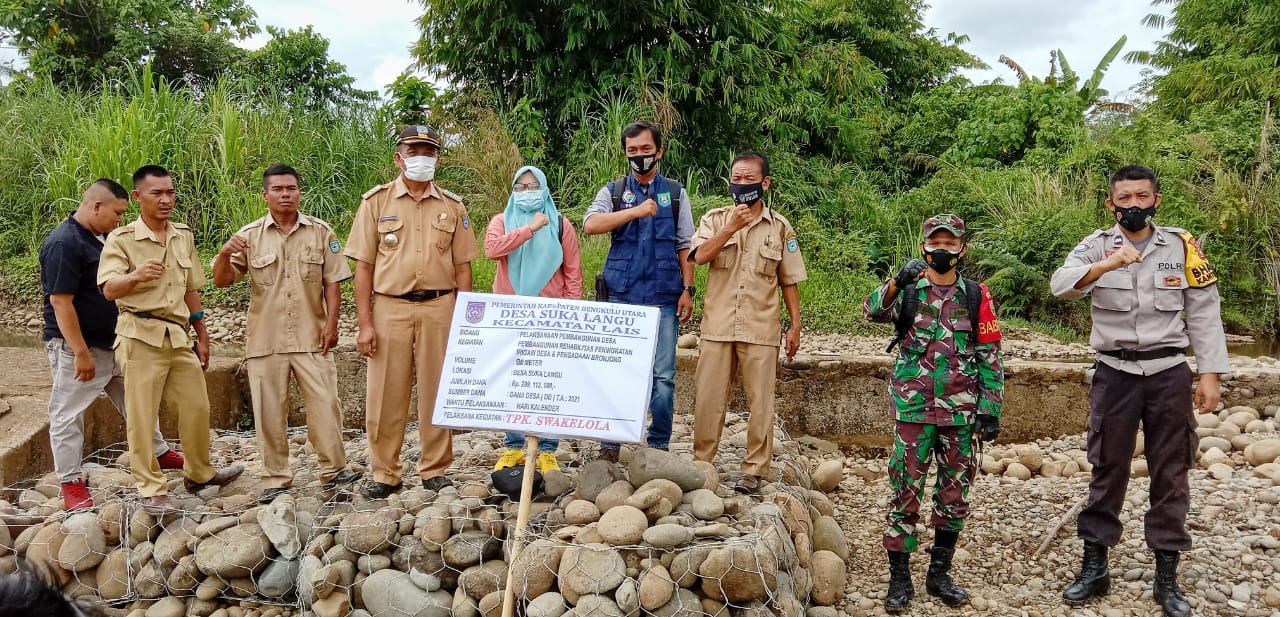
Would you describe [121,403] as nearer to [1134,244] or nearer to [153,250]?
[153,250]

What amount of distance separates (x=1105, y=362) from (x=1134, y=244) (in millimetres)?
524

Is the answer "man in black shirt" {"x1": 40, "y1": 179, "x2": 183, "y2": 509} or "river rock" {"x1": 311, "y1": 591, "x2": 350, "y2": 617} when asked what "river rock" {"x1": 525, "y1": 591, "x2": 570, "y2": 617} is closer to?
"river rock" {"x1": 311, "y1": 591, "x2": 350, "y2": 617}

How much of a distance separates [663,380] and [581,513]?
2.94 feet

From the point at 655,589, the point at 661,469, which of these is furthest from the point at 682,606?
the point at 661,469

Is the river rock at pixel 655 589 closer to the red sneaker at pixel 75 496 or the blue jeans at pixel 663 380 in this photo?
the blue jeans at pixel 663 380

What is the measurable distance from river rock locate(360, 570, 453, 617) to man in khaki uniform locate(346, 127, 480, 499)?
590 mm

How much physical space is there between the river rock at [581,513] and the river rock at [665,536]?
30 centimetres

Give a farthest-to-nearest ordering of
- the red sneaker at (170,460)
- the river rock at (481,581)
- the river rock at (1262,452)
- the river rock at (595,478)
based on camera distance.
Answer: the river rock at (1262,452), the red sneaker at (170,460), the river rock at (595,478), the river rock at (481,581)

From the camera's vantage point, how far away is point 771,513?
144 inches

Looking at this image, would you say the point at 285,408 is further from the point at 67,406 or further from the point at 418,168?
the point at 418,168

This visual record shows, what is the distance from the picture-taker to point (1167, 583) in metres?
3.57

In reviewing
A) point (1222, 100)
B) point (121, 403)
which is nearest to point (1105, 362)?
point (121, 403)


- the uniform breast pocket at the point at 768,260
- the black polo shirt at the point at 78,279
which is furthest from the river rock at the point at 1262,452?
the black polo shirt at the point at 78,279

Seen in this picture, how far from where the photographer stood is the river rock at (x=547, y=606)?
3.11 meters
